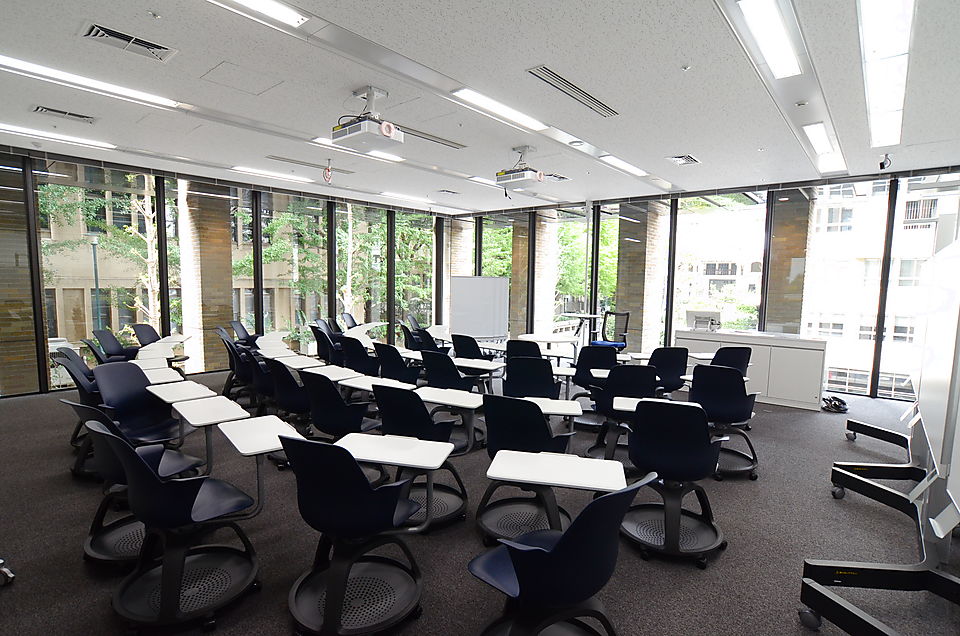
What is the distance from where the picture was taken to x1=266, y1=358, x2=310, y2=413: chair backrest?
4.42 m

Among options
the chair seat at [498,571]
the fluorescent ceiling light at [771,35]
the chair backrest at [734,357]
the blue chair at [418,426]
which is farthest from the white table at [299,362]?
the fluorescent ceiling light at [771,35]

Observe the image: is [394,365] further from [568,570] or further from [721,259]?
[721,259]

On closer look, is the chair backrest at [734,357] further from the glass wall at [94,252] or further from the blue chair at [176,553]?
the glass wall at [94,252]

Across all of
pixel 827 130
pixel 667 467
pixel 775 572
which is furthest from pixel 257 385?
pixel 827 130

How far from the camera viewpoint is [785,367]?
702 centimetres

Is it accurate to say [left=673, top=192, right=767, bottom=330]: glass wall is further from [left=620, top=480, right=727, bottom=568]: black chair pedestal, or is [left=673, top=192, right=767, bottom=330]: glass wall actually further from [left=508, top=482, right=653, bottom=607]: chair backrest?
[left=508, top=482, right=653, bottom=607]: chair backrest

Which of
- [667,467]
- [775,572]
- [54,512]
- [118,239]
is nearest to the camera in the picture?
[775,572]

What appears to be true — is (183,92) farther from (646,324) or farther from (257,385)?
(646,324)

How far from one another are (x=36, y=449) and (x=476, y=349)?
15.9 feet

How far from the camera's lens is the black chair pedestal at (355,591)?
2289 mm

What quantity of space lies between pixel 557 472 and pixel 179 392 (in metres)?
3.26

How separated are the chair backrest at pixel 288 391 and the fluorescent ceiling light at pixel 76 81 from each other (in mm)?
2803

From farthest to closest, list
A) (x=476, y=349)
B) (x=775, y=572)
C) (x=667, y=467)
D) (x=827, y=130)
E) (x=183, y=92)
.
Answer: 1. (x=476, y=349)
2. (x=827, y=130)
3. (x=183, y=92)
4. (x=667, y=467)
5. (x=775, y=572)

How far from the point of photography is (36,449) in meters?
4.75
